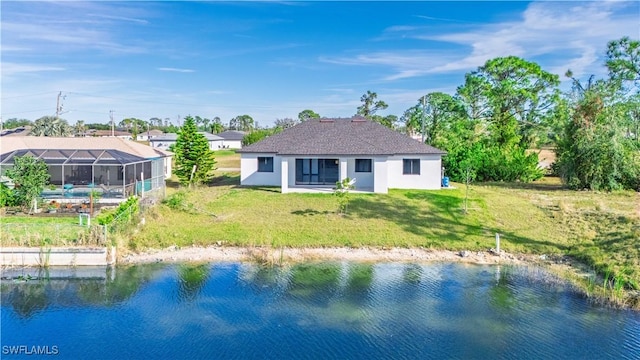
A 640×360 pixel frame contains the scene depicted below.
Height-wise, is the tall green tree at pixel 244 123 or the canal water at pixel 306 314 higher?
the tall green tree at pixel 244 123

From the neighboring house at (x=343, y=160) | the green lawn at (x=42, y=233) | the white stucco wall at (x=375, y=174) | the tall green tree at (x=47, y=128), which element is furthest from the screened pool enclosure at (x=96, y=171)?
the tall green tree at (x=47, y=128)

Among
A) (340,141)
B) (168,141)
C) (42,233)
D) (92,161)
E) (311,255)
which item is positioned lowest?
(311,255)

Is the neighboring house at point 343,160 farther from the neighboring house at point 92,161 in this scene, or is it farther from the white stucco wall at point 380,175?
the neighboring house at point 92,161

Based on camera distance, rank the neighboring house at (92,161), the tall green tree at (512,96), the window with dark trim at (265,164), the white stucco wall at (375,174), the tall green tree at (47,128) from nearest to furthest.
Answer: the neighboring house at (92,161) → the white stucco wall at (375,174) → the window with dark trim at (265,164) → the tall green tree at (512,96) → the tall green tree at (47,128)

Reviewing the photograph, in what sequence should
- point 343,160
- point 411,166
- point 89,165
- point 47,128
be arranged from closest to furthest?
1. point 343,160
2. point 89,165
3. point 411,166
4. point 47,128

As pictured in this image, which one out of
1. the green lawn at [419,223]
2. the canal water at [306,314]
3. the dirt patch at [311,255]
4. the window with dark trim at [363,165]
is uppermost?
the window with dark trim at [363,165]

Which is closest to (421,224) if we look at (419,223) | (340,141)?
(419,223)

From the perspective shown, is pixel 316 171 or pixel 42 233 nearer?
pixel 42 233

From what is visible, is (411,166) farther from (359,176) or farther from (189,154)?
(189,154)
